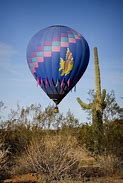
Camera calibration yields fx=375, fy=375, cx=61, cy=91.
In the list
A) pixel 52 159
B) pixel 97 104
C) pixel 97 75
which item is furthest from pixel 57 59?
pixel 52 159

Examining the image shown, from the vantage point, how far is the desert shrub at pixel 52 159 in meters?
11.9

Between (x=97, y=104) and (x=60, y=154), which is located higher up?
(x=97, y=104)

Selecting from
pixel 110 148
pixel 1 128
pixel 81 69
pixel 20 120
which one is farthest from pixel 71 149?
pixel 81 69

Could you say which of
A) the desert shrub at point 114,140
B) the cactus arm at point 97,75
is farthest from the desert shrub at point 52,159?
the cactus arm at point 97,75

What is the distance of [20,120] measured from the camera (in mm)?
19375

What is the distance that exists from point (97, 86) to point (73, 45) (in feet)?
9.69

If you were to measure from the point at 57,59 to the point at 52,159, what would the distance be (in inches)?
397

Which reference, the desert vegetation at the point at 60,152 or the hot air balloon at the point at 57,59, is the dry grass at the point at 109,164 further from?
the hot air balloon at the point at 57,59

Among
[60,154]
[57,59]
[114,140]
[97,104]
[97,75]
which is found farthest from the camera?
[97,75]

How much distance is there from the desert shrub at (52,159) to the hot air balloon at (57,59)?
913 cm

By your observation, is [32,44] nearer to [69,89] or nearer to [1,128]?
[69,89]

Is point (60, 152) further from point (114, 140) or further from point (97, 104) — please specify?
point (97, 104)

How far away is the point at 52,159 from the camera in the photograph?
12.1 m

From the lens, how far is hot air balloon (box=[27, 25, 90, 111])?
2138 cm
